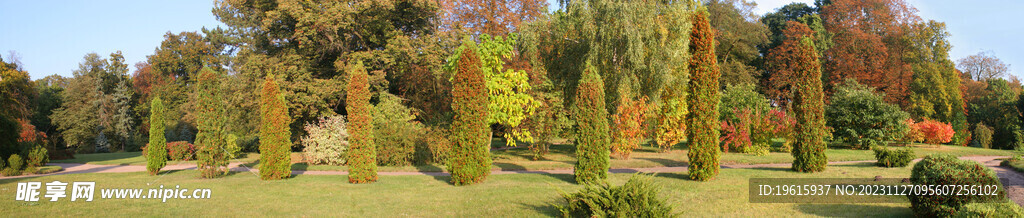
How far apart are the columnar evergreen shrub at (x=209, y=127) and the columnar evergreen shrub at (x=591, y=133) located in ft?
34.1

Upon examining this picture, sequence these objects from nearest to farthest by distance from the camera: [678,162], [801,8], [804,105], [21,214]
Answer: [21,214] < [804,105] < [678,162] < [801,8]

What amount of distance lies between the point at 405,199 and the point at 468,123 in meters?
3.00

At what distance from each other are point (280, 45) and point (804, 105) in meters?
23.0

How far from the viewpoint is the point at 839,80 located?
120 ft

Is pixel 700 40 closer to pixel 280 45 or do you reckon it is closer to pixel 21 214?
pixel 21 214

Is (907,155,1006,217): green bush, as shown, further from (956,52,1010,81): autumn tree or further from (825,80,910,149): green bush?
(956,52,1010,81): autumn tree

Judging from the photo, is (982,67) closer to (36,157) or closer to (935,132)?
(935,132)

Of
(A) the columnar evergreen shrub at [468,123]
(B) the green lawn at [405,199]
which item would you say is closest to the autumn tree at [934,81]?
(B) the green lawn at [405,199]

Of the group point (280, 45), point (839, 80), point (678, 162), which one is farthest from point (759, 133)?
point (280, 45)

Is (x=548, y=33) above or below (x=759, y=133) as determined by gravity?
above

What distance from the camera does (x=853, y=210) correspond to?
912 centimetres

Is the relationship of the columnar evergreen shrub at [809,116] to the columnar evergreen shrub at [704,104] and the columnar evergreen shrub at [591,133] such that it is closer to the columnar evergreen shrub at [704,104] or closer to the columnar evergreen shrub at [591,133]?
the columnar evergreen shrub at [704,104]

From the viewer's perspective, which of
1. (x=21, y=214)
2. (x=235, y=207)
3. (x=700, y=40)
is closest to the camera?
(x=21, y=214)

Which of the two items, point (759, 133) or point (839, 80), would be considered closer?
point (759, 133)
